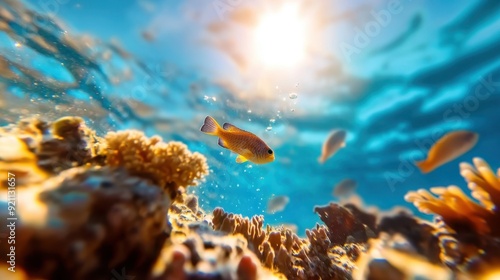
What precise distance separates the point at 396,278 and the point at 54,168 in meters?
2.56

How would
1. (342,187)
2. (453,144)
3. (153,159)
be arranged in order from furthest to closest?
(342,187), (453,144), (153,159)

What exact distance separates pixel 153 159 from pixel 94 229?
2.37 ft

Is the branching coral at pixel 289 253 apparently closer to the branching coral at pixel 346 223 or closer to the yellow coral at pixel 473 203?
the branching coral at pixel 346 223

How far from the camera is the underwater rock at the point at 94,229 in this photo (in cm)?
129

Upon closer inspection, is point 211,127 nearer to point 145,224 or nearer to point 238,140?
point 238,140

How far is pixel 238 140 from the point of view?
9.15ft

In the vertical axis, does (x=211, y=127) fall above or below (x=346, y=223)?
below

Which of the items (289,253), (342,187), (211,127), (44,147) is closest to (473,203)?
(289,253)

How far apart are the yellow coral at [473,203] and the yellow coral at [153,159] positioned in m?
2.48

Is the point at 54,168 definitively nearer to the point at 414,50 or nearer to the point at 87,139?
the point at 87,139

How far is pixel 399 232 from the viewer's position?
7.06 feet

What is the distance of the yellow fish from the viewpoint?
276 centimetres

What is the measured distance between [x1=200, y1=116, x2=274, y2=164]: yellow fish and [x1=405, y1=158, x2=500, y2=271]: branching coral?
1848 millimetres

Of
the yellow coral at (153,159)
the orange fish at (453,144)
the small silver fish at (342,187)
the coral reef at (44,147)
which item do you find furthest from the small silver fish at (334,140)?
the coral reef at (44,147)
